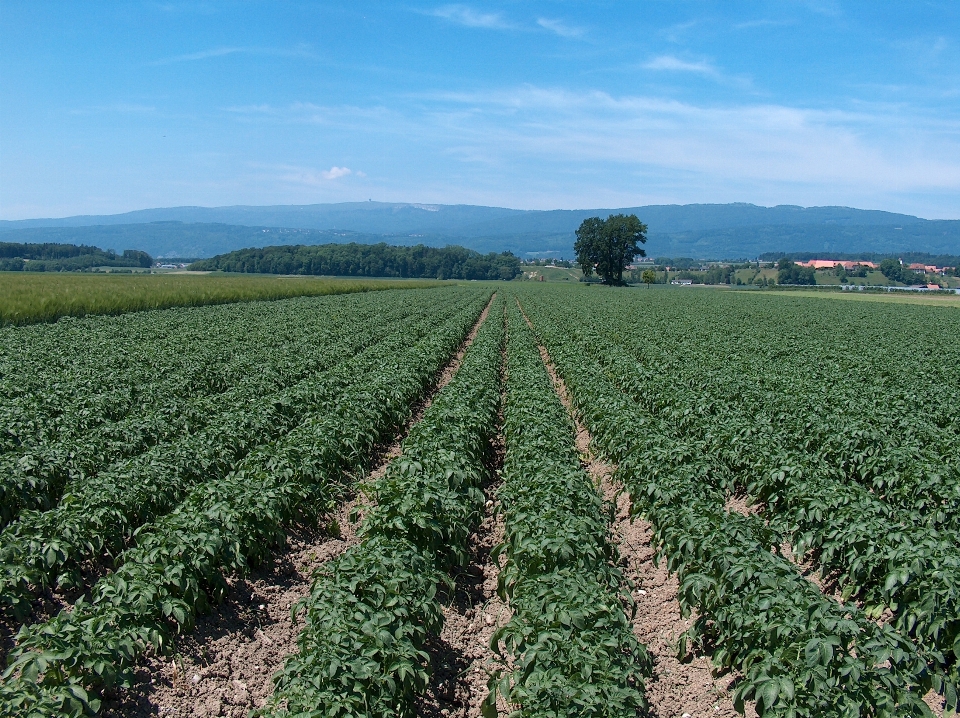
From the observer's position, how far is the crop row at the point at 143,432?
7949 millimetres

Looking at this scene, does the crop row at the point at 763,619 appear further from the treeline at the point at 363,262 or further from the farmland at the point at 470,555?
the treeline at the point at 363,262

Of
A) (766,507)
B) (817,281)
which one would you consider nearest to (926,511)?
(766,507)

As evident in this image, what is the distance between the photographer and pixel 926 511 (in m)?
8.29

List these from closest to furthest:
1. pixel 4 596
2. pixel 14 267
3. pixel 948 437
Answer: pixel 4 596 → pixel 948 437 → pixel 14 267

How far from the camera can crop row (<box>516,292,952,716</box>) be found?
4.51 m

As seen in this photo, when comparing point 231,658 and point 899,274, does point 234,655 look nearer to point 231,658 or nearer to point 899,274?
point 231,658

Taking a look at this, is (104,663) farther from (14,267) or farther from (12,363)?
Answer: (14,267)

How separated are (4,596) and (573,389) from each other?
12.9m

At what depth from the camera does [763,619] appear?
17.0ft

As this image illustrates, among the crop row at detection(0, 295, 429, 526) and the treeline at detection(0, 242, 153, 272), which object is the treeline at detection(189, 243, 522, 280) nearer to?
the treeline at detection(0, 242, 153, 272)

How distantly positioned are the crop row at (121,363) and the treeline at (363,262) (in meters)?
114

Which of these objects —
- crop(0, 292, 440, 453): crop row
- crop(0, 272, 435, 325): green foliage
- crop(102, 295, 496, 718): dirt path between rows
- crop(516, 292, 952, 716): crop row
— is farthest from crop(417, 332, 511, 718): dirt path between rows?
crop(0, 272, 435, 325): green foliage

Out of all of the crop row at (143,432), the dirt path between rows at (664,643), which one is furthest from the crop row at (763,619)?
the crop row at (143,432)

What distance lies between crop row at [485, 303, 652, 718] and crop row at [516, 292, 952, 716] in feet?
2.43
